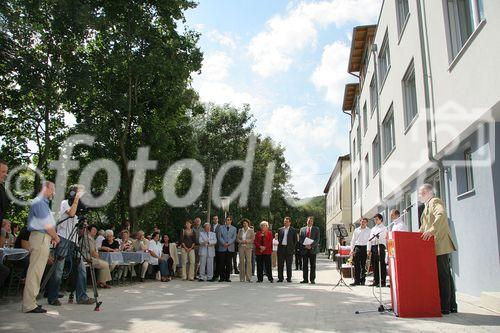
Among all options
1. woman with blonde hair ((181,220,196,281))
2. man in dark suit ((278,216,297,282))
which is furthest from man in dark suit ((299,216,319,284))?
woman with blonde hair ((181,220,196,281))

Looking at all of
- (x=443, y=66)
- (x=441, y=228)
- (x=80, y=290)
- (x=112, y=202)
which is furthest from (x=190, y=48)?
(x=441, y=228)

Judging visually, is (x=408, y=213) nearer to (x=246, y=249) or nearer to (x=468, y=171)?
(x=246, y=249)

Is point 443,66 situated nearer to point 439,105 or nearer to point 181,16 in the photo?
point 439,105

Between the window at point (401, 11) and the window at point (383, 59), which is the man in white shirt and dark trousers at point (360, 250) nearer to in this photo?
the window at point (401, 11)

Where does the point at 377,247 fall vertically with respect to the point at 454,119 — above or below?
below

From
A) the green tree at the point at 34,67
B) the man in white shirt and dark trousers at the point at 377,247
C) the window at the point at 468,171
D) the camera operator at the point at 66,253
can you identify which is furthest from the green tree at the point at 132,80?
the window at the point at 468,171

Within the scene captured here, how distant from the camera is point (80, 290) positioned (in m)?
8.12

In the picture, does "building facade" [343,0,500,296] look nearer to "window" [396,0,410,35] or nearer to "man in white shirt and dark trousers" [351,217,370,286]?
"window" [396,0,410,35]

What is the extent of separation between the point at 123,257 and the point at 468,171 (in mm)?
9496

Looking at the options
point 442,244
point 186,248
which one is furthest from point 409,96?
point 186,248

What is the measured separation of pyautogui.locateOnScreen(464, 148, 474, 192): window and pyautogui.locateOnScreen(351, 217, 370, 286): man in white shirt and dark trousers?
13.9ft

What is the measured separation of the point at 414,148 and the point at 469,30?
470 centimetres

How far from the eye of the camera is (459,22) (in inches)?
391

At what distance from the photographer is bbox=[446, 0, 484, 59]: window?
9367 mm
